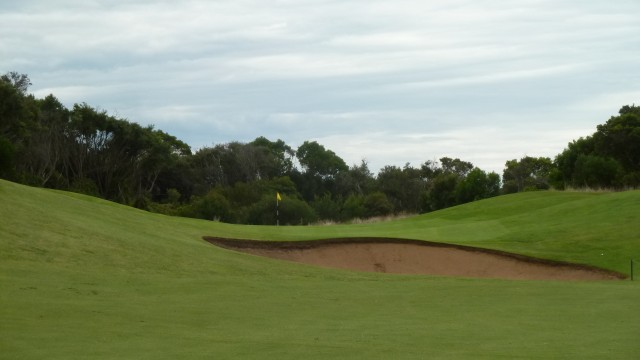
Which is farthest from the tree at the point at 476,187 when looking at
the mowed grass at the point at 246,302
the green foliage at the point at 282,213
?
the mowed grass at the point at 246,302

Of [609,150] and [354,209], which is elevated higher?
[609,150]

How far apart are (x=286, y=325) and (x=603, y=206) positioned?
1178 inches

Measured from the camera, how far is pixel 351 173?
354 feet

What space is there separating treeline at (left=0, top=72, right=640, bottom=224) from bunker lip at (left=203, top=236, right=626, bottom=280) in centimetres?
2640

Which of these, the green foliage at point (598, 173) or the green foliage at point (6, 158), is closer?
the green foliage at point (6, 158)

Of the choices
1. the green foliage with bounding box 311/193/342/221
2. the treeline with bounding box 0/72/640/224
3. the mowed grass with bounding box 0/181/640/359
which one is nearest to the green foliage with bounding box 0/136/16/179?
the treeline with bounding box 0/72/640/224

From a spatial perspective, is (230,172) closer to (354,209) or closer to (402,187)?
(402,187)

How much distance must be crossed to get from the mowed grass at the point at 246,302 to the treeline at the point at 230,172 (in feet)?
97.1

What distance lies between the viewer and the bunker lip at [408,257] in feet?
111

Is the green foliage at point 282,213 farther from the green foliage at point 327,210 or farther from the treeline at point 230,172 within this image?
the green foliage at point 327,210

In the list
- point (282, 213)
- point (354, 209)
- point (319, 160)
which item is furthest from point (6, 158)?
point (319, 160)

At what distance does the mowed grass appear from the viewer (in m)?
13.7

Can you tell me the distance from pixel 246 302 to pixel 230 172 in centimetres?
8253

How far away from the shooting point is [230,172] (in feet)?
334
